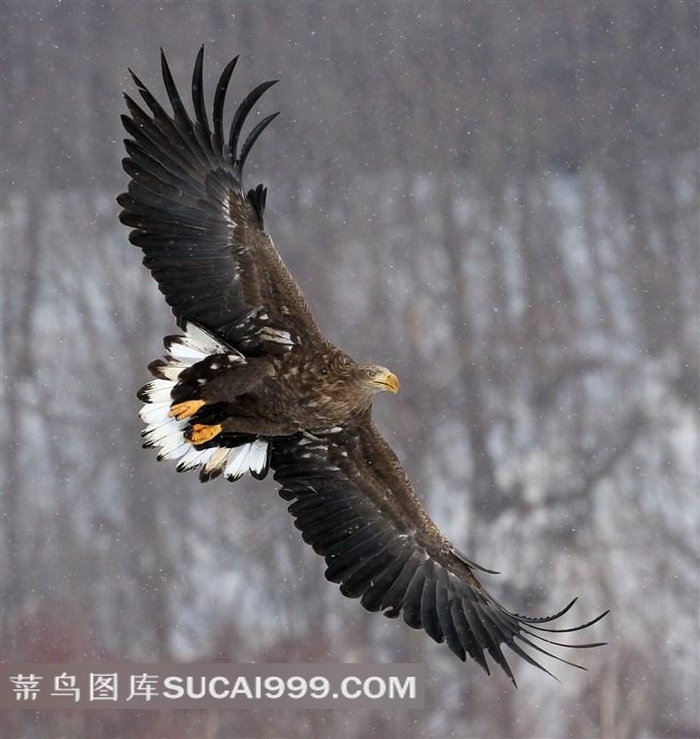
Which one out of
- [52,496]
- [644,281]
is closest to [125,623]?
[52,496]

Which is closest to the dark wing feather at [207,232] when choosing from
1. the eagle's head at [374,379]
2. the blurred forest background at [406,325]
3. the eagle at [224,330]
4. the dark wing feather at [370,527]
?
the eagle at [224,330]

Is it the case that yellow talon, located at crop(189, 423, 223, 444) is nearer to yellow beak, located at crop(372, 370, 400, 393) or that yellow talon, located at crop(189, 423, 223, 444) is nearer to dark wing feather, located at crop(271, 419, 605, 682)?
dark wing feather, located at crop(271, 419, 605, 682)

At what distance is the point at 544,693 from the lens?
29.3 feet

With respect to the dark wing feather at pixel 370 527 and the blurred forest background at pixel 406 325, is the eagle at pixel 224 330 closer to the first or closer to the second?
the dark wing feather at pixel 370 527

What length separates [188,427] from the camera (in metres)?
5.12

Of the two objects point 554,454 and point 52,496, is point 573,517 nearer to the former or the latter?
point 554,454

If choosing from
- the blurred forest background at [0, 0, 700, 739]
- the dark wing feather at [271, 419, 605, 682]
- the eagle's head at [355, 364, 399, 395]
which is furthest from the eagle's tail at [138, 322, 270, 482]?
the blurred forest background at [0, 0, 700, 739]

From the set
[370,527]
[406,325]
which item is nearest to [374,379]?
[370,527]

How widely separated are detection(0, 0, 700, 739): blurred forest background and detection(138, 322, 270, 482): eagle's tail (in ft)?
11.5

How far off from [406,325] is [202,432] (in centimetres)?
412

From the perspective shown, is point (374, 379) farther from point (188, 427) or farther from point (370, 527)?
point (370, 527)

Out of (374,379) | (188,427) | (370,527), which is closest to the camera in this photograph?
(374,379)

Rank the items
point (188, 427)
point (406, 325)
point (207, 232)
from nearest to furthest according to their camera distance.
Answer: point (207, 232), point (188, 427), point (406, 325)

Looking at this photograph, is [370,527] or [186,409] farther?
[370,527]
